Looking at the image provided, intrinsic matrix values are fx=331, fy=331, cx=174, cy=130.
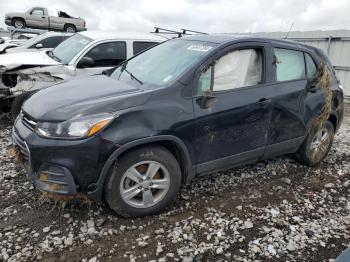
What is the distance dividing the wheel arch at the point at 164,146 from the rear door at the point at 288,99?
121cm

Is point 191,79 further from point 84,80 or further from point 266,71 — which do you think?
point 84,80

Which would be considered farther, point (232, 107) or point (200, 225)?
point (232, 107)

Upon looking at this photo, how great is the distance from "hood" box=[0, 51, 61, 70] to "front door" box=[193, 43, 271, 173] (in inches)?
154

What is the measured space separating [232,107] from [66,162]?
181 centimetres

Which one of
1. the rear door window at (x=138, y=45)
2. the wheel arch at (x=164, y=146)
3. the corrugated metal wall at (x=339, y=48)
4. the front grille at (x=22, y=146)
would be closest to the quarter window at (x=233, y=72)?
the wheel arch at (x=164, y=146)

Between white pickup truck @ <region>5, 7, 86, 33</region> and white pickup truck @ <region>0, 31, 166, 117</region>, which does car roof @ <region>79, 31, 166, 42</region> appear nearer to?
white pickup truck @ <region>0, 31, 166, 117</region>

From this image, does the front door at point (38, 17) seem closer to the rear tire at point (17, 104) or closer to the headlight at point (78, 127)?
the rear tire at point (17, 104)

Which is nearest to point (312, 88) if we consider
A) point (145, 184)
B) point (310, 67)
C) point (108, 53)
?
point (310, 67)

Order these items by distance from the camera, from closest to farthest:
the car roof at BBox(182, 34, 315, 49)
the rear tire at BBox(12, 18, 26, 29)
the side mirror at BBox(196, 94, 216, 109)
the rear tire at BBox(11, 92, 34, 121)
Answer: the side mirror at BBox(196, 94, 216, 109) → the car roof at BBox(182, 34, 315, 49) → the rear tire at BBox(11, 92, 34, 121) → the rear tire at BBox(12, 18, 26, 29)

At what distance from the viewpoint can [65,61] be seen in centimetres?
652

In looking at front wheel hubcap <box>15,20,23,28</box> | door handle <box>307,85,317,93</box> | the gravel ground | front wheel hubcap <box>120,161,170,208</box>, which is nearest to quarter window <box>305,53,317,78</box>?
door handle <box>307,85,317,93</box>

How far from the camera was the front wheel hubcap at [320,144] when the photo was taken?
4762 mm

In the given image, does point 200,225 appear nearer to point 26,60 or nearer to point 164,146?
point 164,146

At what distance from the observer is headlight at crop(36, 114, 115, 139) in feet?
9.57
